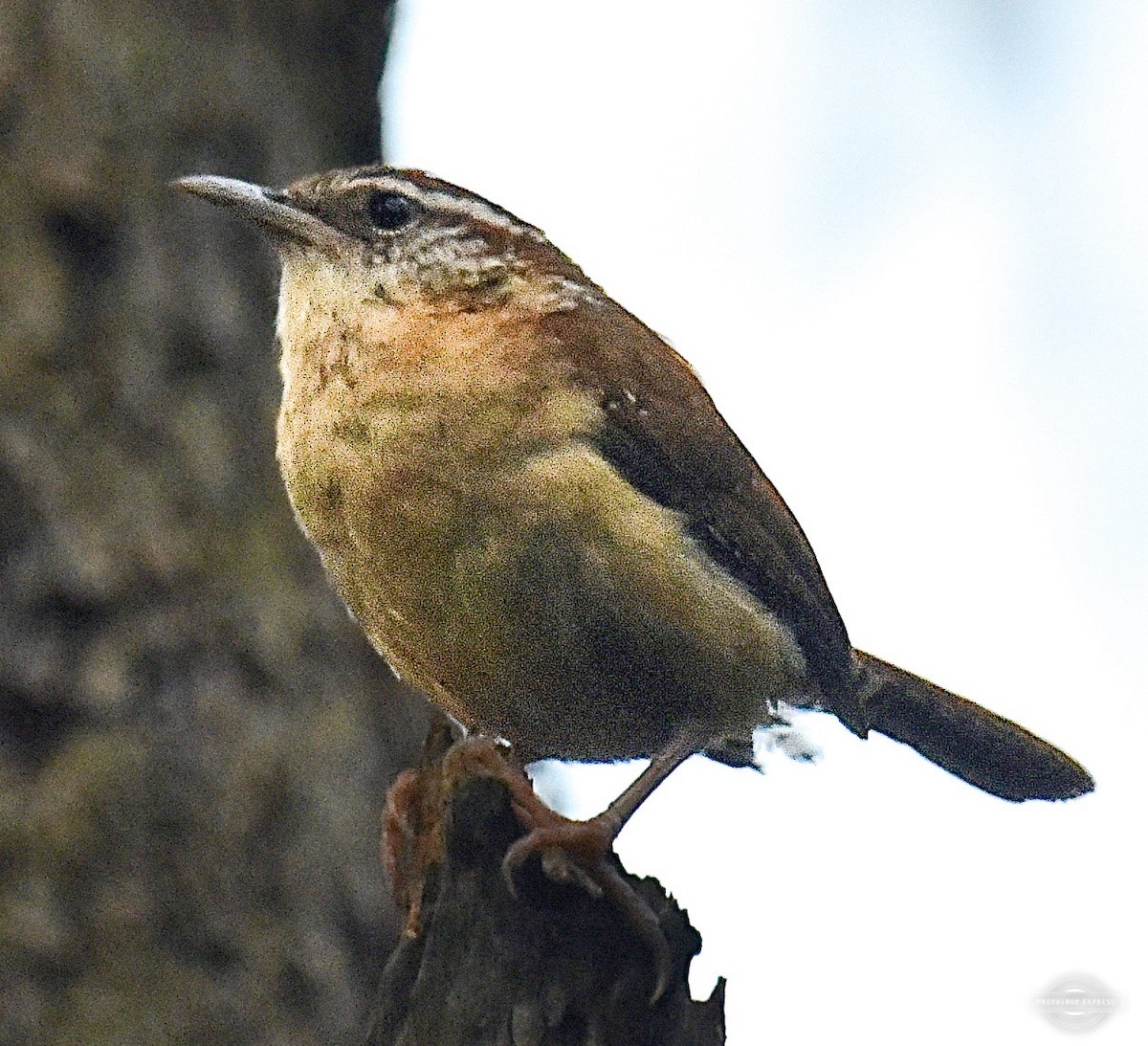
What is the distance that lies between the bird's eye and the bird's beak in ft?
0.32

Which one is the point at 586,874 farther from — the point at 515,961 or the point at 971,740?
the point at 971,740

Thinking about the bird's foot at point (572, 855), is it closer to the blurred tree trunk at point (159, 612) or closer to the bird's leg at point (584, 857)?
the bird's leg at point (584, 857)

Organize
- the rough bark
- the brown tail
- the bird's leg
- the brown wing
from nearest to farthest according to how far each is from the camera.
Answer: the rough bark → the bird's leg → the brown wing → the brown tail

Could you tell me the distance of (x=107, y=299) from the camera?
4781 mm

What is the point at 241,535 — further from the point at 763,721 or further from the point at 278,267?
the point at 763,721

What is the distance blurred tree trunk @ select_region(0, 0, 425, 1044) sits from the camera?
4219mm

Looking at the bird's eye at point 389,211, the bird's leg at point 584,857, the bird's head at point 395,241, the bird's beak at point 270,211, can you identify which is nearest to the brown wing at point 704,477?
the bird's head at point 395,241

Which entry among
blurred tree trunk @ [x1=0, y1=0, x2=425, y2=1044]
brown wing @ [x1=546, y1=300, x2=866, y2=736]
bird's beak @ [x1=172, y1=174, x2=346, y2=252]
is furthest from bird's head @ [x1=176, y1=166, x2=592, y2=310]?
blurred tree trunk @ [x1=0, y1=0, x2=425, y2=1044]

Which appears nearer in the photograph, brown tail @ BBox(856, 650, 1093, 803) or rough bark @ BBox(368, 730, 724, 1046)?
rough bark @ BBox(368, 730, 724, 1046)

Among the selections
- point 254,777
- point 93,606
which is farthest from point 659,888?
point 93,606

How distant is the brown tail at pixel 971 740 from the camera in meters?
4.52

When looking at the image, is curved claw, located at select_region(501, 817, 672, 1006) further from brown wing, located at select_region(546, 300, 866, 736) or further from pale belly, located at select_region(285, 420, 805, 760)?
brown wing, located at select_region(546, 300, 866, 736)

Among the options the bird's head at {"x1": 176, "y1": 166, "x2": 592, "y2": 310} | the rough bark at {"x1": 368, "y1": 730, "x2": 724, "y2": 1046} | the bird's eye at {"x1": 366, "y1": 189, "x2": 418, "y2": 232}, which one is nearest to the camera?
the rough bark at {"x1": 368, "y1": 730, "x2": 724, "y2": 1046}

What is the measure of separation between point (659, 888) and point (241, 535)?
2.01 meters
